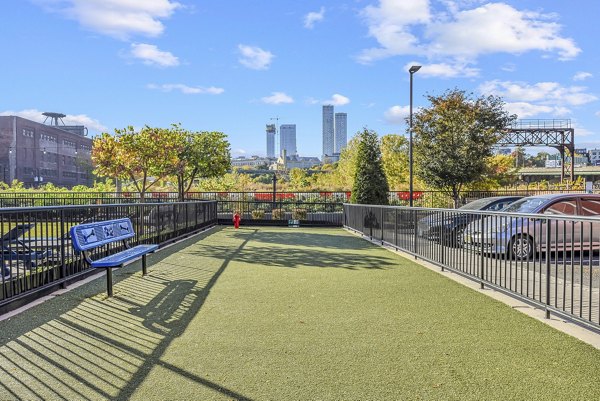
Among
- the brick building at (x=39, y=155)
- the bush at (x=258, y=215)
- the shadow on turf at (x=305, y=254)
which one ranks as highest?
the brick building at (x=39, y=155)

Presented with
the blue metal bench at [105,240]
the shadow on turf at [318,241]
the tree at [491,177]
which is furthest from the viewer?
the tree at [491,177]

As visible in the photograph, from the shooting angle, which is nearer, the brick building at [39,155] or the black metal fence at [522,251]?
the black metal fence at [522,251]

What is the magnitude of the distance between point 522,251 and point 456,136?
16810 mm

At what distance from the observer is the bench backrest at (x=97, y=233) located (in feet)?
19.4

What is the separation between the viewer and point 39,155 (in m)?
76.4

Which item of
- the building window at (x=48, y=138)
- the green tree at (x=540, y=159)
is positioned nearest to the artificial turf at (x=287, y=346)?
the building window at (x=48, y=138)

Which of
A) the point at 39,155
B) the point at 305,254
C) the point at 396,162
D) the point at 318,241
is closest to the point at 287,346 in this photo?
the point at 305,254

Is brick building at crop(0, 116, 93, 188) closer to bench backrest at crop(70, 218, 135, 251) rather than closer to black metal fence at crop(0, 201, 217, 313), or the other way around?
Answer: bench backrest at crop(70, 218, 135, 251)

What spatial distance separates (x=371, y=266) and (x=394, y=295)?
2.44 m

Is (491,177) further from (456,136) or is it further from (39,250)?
(39,250)

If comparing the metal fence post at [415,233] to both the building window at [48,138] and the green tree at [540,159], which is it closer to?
the building window at [48,138]

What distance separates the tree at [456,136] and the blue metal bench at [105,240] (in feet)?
55.0

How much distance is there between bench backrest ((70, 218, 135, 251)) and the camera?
5.93 meters

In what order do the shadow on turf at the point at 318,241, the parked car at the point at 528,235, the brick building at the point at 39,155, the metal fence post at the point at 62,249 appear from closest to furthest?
the parked car at the point at 528,235, the metal fence post at the point at 62,249, the shadow on turf at the point at 318,241, the brick building at the point at 39,155
